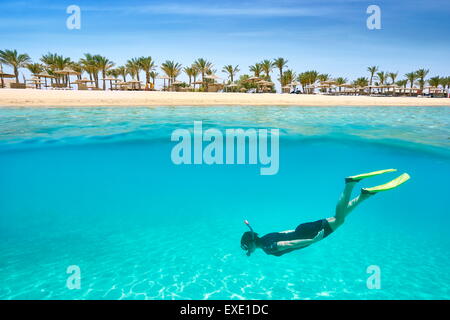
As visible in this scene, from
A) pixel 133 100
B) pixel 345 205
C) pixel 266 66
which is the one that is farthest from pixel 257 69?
pixel 345 205

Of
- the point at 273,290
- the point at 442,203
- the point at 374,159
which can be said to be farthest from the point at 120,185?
the point at 442,203

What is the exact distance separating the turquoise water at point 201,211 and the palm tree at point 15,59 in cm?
3855

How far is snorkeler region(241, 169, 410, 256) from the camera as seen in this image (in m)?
4.02

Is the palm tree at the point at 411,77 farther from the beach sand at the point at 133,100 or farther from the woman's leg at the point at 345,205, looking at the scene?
the woman's leg at the point at 345,205

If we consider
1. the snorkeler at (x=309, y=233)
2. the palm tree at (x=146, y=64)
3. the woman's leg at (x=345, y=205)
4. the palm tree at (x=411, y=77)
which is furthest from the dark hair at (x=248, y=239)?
the palm tree at (x=411, y=77)

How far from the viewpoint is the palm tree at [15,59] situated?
141ft

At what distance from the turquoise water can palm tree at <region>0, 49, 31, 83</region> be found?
1518 inches

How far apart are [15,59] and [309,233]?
56.7 metres

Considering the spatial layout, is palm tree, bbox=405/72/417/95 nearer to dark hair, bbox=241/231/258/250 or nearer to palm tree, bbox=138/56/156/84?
palm tree, bbox=138/56/156/84

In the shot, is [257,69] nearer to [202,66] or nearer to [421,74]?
[202,66]

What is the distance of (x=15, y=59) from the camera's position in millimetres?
43750

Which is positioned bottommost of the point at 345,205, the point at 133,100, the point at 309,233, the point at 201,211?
the point at 201,211
